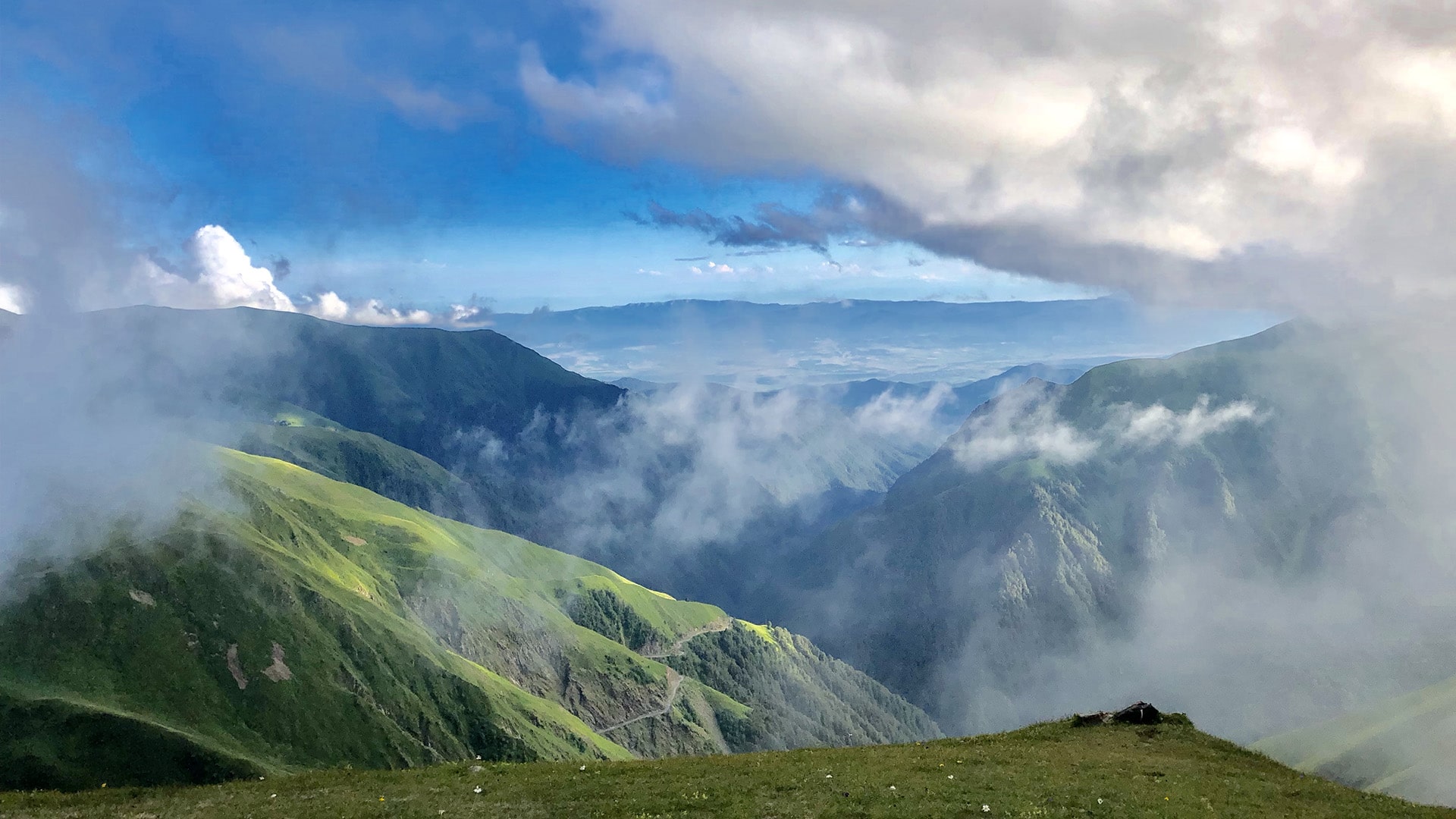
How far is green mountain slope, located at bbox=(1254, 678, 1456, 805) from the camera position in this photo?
69000 millimetres

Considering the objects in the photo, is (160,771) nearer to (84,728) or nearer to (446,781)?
A: (84,728)

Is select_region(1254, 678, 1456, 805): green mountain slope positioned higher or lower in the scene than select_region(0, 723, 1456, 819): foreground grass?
lower

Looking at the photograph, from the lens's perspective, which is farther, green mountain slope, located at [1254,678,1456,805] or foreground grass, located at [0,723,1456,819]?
green mountain slope, located at [1254,678,1456,805]

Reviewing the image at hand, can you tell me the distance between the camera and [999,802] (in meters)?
39.3

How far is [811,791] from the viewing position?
41.8 meters

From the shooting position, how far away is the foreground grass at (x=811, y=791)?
3934 centimetres

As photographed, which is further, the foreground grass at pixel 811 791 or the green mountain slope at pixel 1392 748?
the green mountain slope at pixel 1392 748

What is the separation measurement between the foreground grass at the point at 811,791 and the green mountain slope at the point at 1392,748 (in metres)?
27.8

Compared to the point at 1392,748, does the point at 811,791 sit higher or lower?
higher

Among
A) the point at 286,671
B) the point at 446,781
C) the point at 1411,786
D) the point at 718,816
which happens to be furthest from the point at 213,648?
the point at 1411,786

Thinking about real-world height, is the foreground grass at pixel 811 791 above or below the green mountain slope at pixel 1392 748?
above

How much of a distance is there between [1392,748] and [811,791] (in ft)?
315

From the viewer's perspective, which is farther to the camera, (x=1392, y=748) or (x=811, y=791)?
(x=1392, y=748)

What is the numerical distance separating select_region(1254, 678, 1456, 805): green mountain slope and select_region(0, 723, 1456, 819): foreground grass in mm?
27824
